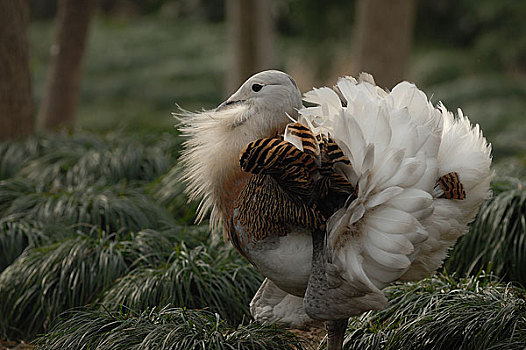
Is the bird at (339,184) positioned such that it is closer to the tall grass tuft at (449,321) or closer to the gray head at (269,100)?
the gray head at (269,100)

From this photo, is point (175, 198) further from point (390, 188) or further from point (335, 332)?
point (390, 188)

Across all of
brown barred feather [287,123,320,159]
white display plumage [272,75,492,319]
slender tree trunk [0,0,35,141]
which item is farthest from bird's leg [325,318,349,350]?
slender tree trunk [0,0,35,141]

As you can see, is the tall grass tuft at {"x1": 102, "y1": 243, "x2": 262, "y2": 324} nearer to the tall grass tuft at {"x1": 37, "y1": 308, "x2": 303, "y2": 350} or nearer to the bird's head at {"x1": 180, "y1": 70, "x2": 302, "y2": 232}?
the tall grass tuft at {"x1": 37, "y1": 308, "x2": 303, "y2": 350}

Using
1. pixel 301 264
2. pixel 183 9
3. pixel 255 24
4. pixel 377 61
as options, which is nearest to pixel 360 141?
pixel 301 264

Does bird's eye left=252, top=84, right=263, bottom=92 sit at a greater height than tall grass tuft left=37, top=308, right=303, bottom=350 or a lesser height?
greater

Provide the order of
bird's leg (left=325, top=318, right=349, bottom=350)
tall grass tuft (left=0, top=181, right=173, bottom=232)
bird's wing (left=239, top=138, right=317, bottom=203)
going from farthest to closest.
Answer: tall grass tuft (left=0, top=181, right=173, bottom=232) < bird's leg (left=325, top=318, right=349, bottom=350) < bird's wing (left=239, top=138, right=317, bottom=203)

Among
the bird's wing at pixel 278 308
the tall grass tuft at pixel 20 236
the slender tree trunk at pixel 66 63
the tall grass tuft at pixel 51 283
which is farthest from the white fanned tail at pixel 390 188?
the slender tree trunk at pixel 66 63

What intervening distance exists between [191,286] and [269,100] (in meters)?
1.42

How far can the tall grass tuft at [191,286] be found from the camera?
4062 mm

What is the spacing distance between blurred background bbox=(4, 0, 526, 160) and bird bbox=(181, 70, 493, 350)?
4.50 m

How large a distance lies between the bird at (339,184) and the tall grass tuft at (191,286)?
2.64 ft

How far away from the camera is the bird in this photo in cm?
296

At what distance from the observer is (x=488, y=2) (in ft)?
52.3

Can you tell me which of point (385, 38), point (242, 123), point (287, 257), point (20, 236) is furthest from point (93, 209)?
point (385, 38)
